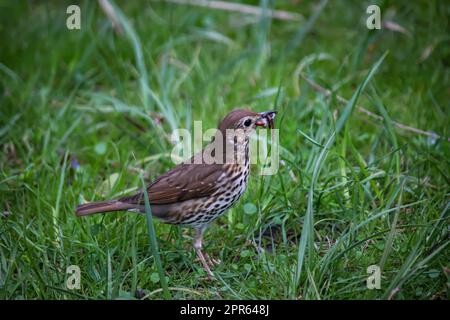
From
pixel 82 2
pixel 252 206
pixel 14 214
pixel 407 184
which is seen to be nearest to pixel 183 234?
pixel 252 206

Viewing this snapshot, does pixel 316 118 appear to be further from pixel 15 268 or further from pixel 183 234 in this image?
pixel 15 268

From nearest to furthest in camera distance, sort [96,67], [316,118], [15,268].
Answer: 1. [15,268]
2. [316,118]
3. [96,67]

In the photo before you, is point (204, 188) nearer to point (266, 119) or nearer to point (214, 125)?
point (266, 119)

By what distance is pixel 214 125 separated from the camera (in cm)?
540

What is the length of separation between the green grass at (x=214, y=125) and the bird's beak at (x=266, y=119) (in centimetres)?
14

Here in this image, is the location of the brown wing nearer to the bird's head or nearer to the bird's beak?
the bird's head

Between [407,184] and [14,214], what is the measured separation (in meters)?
2.70

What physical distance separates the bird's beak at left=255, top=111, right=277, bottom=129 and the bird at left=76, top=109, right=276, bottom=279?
21mm

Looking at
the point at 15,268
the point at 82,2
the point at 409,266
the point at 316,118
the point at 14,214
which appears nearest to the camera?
the point at 409,266

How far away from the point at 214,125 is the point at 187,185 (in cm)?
139

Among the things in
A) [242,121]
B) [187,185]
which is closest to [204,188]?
[187,185]

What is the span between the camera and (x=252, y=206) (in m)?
4.41

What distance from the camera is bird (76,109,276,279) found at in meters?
4.00

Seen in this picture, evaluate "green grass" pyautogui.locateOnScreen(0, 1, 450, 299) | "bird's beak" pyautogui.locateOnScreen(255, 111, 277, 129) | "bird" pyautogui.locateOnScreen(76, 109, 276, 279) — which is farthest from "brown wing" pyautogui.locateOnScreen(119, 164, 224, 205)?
"bird's beak" pyautogui.locateOnScreen(255, 111, 277, 129)
